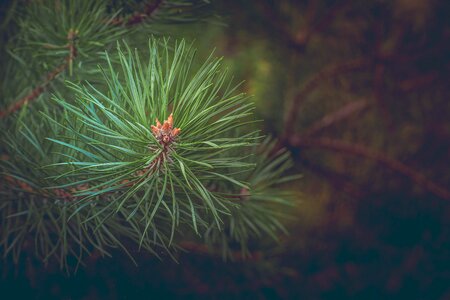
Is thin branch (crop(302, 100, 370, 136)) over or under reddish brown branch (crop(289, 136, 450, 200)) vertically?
over

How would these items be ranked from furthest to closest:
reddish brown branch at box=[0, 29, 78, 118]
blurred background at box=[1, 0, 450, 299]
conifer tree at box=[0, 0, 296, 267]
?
blurred background at box=[1, 0, 450, 299]
reddish brown branch at box=[0, 29, 78, 118]
conifer tree at box=[0, 0, 296, 267]

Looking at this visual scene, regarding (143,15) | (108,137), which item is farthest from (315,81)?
(108,137)

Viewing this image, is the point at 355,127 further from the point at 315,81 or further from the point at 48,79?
the point at 48,79

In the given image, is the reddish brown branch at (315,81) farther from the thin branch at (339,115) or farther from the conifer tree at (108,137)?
the conifer tree at (108,137)

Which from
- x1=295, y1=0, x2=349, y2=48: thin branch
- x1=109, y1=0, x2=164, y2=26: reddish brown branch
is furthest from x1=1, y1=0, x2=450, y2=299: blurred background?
x1=109, y1=0, x2=164, y2=26: reddish brown branch

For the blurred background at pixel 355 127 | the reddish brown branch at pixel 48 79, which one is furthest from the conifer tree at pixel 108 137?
the blurred background at pixel 355 127

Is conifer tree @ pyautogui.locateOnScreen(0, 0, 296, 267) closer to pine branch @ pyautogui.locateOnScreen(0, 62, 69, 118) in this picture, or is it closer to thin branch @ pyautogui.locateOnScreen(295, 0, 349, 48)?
pine branch @ pyautogui.locateOnScreen(0, 62, 69, 118)

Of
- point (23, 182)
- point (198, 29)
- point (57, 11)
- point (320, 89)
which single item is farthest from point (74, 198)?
point (320, 89)
